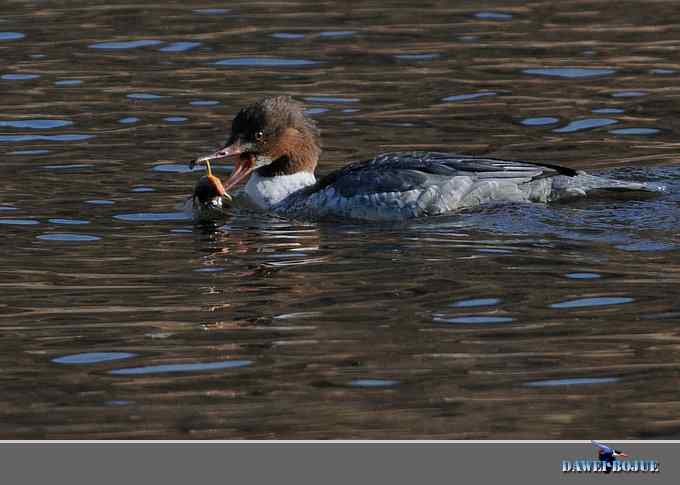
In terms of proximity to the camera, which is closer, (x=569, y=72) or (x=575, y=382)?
(x=575, y=382)

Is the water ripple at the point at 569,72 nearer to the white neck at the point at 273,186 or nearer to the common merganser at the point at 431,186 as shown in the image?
the white neck at the point at 273,186

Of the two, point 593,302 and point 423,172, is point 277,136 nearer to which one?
point 423,172

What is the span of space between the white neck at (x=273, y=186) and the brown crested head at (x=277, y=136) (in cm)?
6

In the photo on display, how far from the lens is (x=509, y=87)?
1694 centimetres

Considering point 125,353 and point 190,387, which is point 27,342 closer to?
point 125,353

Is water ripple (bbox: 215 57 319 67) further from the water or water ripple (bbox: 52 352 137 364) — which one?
water ripple (bbox: 52 352 137 364)

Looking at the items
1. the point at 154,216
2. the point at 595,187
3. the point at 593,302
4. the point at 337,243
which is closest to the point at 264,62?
the point at 154,216

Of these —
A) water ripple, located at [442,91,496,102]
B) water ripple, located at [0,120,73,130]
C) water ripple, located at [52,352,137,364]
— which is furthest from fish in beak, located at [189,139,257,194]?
water ripple, located at [52,352,137,364]

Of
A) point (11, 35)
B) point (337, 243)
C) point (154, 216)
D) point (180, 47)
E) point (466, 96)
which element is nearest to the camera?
point (337, 243)

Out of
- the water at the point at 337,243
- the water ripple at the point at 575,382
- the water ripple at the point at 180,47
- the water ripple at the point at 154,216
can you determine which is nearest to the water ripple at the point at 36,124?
the water at the point at 337,243

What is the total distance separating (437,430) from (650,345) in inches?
68.0

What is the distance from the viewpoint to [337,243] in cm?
1159
